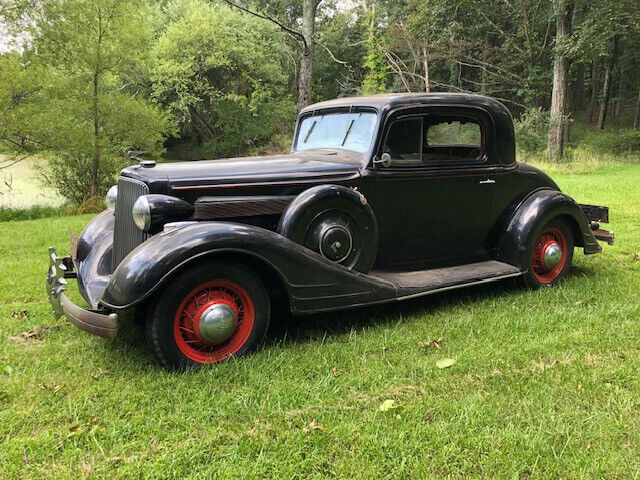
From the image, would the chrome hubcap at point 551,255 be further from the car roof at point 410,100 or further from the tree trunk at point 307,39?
the tree trunk at point 307,39

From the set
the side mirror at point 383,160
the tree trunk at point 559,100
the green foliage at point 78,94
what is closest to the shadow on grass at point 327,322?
the side mirror at point 383,160

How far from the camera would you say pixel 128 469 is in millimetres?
2227

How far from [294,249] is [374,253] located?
830 mm

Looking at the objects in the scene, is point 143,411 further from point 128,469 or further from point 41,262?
point 41,262

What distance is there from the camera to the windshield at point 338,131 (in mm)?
4160

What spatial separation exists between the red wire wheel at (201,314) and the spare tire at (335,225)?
0.58m

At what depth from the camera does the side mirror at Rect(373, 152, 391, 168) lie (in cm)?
396

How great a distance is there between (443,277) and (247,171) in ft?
6.05

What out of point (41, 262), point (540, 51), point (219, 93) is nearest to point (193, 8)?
point (219, 93)

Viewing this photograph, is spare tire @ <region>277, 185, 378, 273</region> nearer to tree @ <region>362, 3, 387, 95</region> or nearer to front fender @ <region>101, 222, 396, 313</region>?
front fender @ <region>101, 222, 396, 313</region>

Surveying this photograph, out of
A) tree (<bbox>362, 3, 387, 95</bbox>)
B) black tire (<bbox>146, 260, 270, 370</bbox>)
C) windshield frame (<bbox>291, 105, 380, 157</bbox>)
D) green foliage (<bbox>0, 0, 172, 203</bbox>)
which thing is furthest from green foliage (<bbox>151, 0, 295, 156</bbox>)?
black tire (<bbox>146, 260, 270, 370</bbox>)

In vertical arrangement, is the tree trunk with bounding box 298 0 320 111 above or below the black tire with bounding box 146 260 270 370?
above

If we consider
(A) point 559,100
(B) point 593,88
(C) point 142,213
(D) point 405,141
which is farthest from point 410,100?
(B) point 593,88

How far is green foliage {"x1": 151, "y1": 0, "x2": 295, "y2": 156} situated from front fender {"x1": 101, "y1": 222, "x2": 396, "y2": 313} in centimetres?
2194
